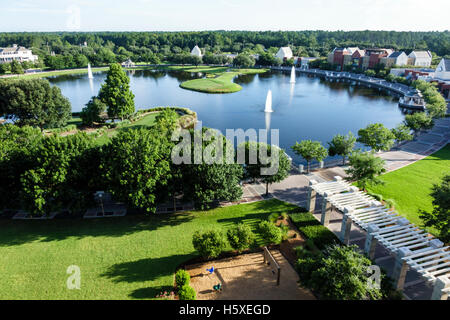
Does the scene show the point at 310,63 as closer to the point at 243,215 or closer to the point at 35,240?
the point at 243,215

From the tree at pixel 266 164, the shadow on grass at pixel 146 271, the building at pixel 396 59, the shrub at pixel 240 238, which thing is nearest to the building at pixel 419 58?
the building at pixel 396 59

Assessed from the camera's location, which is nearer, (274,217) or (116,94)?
(274,217)

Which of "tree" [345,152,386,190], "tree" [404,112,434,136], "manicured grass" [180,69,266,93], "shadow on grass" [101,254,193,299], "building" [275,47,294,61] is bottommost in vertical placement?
"shadow on grass" [101,254,193,299]

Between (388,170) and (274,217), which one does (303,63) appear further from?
(274,217)

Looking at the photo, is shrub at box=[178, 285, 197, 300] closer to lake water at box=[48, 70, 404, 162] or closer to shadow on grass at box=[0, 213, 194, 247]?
shadow on grass at box=[0, 213, 194, 247]

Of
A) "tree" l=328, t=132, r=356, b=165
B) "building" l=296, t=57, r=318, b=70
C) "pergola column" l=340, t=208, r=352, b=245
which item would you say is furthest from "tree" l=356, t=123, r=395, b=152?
"building" l=296, t=57, r=318, b=70

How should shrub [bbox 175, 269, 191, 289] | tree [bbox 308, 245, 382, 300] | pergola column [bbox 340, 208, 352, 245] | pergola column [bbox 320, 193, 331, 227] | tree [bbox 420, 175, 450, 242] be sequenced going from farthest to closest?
pergola column [bbox 320, 193, 331, 227] → pergola column [bbox 340, 208, 352, 245] → tree [bbox 420, 175, 450, 242] → shrub [bbox 175, 269, 191, 289] → tree [bbox 308, 245, 382, 300]

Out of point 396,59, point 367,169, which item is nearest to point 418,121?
point 367,169
